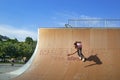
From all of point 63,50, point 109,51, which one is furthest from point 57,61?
point 109,51

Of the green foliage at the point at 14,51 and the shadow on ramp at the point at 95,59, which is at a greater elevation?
the green foliage at the point at 14,51

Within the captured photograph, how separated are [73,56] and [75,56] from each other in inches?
5.2

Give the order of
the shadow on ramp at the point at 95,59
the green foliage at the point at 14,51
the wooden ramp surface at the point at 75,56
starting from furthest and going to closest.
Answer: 1. the green foliage at the point at 14,51
2. the shadow on ramp at the point at 95,59
3. the wooden ramp surface at the point at 75,56

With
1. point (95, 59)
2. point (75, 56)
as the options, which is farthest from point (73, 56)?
point (95, 59)

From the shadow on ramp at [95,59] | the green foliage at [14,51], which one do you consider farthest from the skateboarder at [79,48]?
the green foliage at [14,51]

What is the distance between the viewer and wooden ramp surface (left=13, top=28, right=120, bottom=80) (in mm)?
15775

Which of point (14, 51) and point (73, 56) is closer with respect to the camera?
point (73, 56)

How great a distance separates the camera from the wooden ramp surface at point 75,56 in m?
15.8

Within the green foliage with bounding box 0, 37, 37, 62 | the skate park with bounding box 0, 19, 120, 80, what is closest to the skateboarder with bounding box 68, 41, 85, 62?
the skate park with bounding box 0, 19, 120, 80

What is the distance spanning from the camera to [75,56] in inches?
680

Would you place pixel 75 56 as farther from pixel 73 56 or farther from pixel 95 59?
pixel 95 59

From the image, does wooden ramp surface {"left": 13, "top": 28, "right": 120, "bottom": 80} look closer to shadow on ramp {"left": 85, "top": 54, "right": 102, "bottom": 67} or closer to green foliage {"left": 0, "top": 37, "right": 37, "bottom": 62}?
shadow on ramp {"left": 85, "top": 54, "right": 102, "bottom": 67}

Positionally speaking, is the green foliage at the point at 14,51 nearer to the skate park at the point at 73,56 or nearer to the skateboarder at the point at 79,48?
the skate park at the point at 73,56

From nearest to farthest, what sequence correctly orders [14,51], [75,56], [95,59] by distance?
[95,59] < [75,56] < [14,51]
